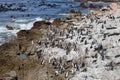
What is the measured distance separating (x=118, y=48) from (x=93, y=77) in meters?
3.27

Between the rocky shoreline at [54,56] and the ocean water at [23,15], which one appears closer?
the rocky shoreline at [54,56]

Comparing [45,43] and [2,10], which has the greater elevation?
[45,43]

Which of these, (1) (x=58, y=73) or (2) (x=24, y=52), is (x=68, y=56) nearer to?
(1) (x=58, y=73)

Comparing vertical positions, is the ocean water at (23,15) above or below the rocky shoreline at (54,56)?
below

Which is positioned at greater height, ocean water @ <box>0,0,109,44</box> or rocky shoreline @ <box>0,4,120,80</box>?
rocky shoreline @ <box>0,4,120,80</box>

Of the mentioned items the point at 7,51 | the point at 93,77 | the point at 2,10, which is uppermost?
the point at 93,77

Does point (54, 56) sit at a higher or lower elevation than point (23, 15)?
higher

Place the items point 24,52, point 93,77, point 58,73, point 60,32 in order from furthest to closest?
1. point 60,32
2. point 24,52
3. point 58,73
4. point 93,77

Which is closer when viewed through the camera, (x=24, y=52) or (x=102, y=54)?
(x=102, y=54)

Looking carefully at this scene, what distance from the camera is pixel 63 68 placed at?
1666 cm

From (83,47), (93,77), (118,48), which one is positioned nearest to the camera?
(93,77)

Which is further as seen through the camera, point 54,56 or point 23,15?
point 23,15

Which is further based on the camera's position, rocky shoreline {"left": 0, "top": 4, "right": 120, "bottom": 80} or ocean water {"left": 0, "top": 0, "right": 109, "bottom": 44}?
ocean water {"left": 0, "top": 0, "right": 109, "bottom": 44}

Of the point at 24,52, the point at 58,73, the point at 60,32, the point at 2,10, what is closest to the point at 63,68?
the point at 58,73
